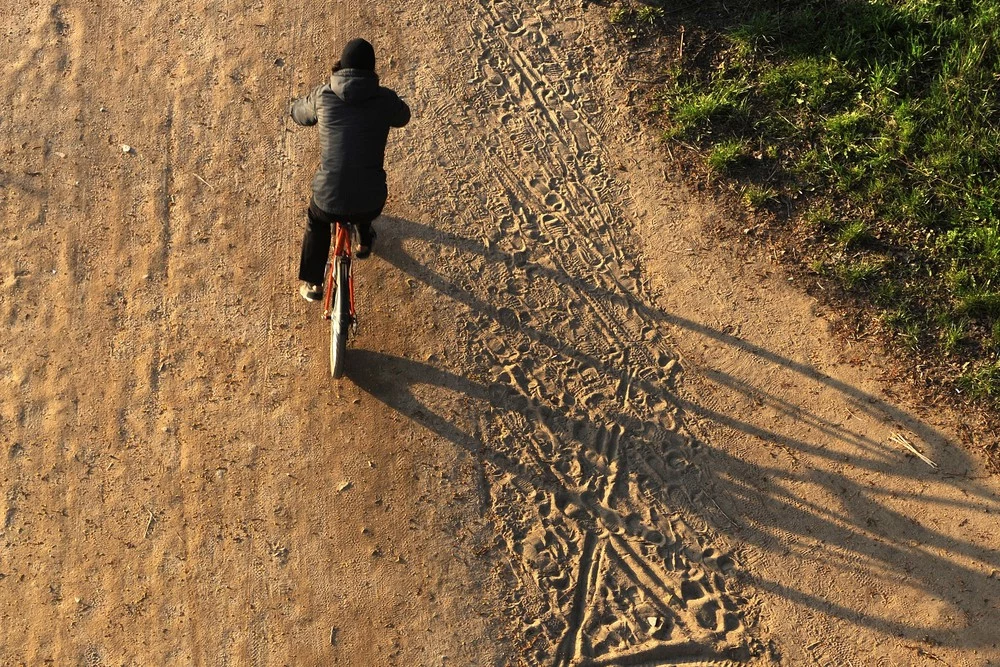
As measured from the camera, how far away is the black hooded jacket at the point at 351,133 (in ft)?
15.3

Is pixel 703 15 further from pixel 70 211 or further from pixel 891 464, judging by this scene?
pixel 70 211

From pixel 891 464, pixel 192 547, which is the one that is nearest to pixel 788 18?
pixel 891 464

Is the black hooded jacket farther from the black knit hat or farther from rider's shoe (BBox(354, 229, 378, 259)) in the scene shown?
rider's shoe (BBox(354, 229, 378, 259))

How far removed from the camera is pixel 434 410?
18.2 feet

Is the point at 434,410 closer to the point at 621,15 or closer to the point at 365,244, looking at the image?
the point at 365,244

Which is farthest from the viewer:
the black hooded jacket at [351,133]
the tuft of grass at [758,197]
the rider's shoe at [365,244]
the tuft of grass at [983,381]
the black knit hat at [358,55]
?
the tuft of grass at [758,197]

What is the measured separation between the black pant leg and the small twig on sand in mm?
3867

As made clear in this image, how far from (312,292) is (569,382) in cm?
182

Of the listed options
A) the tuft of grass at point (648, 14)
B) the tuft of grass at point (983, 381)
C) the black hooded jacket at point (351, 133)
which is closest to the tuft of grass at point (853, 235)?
the tuft of grass at point (983, 381)

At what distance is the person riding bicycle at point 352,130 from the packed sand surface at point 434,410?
1.16m

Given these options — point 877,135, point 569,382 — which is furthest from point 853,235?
point 569,382

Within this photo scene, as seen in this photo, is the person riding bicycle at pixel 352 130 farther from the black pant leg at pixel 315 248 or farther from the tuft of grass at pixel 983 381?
the tuft of grass at pixel 983 381

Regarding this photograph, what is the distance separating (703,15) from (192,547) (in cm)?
565

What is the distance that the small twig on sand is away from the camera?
5505 mm
